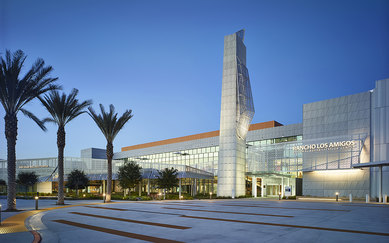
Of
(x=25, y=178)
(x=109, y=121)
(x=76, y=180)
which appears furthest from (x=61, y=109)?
(x=25, y=178)

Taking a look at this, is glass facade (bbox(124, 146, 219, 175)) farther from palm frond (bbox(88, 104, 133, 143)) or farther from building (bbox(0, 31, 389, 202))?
palm frond (bbox(88, 104, 133, 143))

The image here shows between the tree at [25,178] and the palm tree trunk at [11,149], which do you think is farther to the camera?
the tree at [25,178]

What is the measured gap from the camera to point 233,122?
48.3 meters

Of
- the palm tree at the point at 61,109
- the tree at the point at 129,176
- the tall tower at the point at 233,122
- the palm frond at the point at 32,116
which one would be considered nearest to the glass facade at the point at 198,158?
the tree at the point at 129,176

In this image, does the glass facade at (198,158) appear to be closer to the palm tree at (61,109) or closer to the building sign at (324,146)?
the building sign at (324,146)

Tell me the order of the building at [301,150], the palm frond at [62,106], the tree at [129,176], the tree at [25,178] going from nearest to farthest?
the palm frond at [62,106], the building at [301,150], the tree at [129,176], the tree at [25,178]

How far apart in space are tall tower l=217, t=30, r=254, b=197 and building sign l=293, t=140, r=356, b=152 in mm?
9366

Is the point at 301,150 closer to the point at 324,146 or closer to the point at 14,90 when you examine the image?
the point at 324,146

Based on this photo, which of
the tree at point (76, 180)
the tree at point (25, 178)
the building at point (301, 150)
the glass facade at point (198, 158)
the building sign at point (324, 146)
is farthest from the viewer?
the glass facade at point (198, 158)

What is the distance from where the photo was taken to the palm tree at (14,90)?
65.8 feet

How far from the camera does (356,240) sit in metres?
10.0

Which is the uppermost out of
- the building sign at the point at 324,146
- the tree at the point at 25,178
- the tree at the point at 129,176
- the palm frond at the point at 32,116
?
the palm frond at the point at 32,116

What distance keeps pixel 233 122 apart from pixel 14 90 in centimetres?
3315

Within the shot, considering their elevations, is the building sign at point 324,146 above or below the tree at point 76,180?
above
